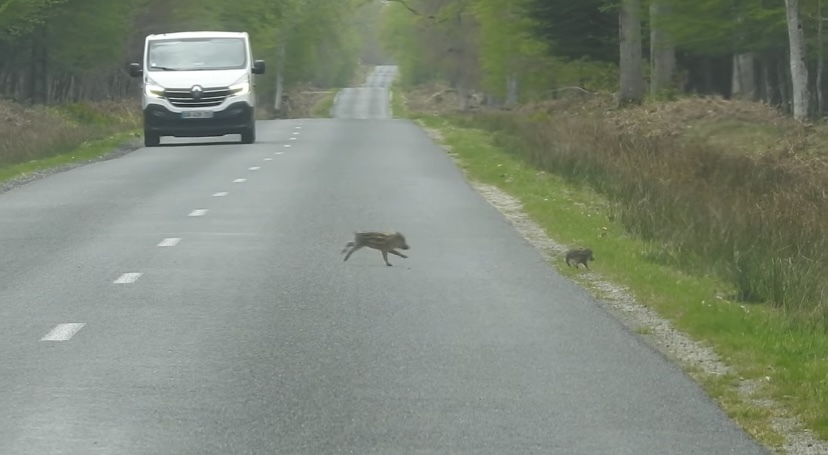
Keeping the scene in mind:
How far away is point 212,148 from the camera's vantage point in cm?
3666

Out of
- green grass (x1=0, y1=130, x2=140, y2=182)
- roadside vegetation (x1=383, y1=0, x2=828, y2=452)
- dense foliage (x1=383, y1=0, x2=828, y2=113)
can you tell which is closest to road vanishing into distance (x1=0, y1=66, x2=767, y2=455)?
roadside vegetation (x1=383, y1=0, x2=828, y2=452)

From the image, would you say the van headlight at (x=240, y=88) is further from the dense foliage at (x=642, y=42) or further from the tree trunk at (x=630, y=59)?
the tree trunk at (x=630, y=59)

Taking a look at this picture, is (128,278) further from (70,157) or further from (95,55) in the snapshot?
(95,55)

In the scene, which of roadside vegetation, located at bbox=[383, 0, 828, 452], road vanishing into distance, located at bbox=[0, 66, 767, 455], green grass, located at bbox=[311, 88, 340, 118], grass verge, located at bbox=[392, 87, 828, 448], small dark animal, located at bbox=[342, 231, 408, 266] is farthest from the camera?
green grass, located at bbox=[311, 88, 340, 118]

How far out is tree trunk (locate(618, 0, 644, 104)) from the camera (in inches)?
1838

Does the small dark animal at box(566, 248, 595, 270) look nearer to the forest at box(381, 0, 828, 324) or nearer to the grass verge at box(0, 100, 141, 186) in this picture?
the forest at box(381, 0, 828, 324)

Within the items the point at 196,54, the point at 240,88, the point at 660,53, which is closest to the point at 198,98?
the point at 240,88

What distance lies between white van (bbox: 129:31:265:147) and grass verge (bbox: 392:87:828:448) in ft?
50.3

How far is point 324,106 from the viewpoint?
128500 mm

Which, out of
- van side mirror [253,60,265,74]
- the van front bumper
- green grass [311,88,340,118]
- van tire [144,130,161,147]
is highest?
van side mirror [253,60,265,74]

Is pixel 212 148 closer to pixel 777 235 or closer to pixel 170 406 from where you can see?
pixel 777 235

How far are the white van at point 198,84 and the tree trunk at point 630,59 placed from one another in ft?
41.7

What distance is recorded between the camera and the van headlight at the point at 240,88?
121 ft

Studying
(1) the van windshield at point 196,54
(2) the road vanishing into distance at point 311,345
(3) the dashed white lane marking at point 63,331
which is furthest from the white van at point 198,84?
(3) the dashed white lane marking at point 63,331
